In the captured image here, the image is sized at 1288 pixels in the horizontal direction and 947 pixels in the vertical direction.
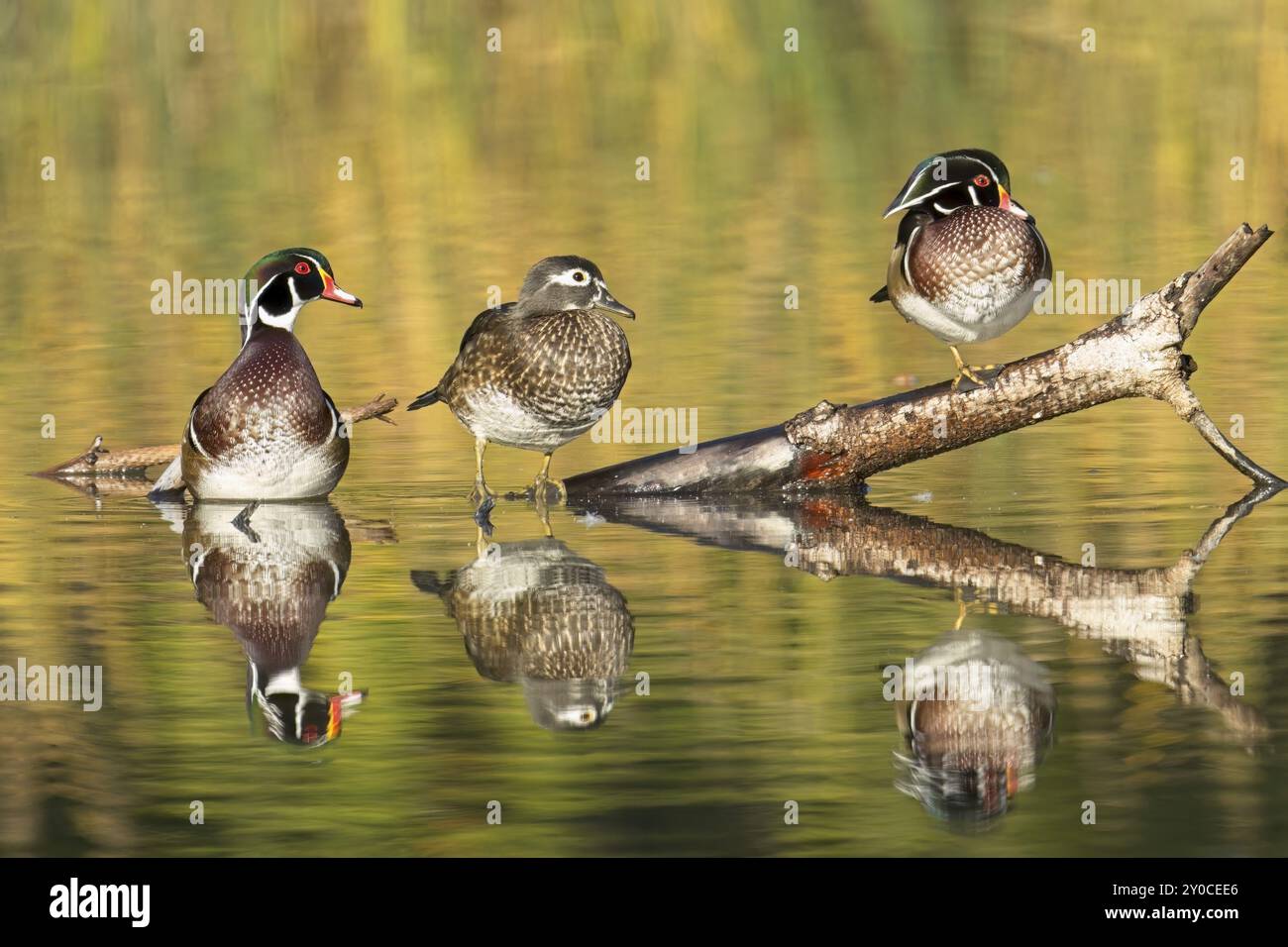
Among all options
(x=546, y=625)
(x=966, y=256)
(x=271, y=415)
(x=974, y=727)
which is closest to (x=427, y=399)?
(x=271, y=415)

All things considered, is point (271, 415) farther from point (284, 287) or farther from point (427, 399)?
point (427, 399)

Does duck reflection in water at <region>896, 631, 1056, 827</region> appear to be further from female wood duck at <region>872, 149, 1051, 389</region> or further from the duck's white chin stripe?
the duck's white chin stripe

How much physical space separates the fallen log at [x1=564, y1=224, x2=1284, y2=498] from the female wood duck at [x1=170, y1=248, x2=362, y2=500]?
1309 millimetres

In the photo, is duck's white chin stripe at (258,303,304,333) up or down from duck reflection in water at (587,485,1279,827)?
up

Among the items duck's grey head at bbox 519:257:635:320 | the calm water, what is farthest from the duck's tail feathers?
duck's grey head at bbox 519:257:635:320

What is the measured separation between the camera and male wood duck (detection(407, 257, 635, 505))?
1140 cm

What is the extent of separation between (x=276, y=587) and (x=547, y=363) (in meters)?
2.25

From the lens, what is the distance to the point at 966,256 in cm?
1135

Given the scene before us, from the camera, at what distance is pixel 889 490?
12.1 m

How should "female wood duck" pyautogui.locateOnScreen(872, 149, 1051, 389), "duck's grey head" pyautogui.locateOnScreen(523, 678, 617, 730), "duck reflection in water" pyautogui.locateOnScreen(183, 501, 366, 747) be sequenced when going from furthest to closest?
"female wood duck" pyautogui.locateOnScreen(872, 149, 1051, 389) → "duck reflection in water" pyautogui.locateOnScreen(183, 501, 366, 747) → "duck's grey head" pyautogui.locateOnScreen(523, 678, 617, 730)

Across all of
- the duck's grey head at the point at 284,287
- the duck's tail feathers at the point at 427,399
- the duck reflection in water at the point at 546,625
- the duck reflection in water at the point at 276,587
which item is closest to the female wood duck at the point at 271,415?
the duck's grey head at the point at 284,287

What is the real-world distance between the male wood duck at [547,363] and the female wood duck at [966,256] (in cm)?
143
